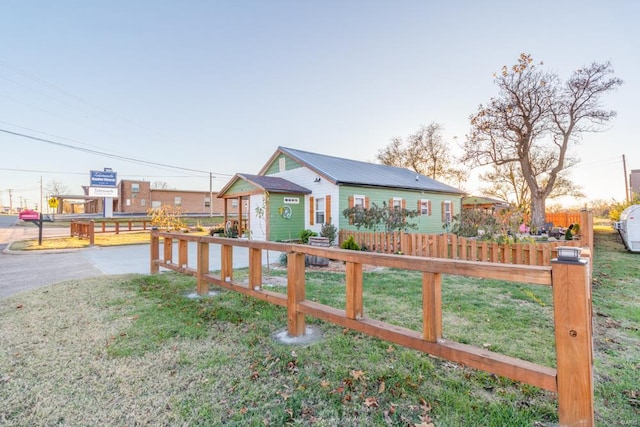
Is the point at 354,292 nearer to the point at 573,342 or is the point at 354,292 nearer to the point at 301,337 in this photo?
the point at 301,337

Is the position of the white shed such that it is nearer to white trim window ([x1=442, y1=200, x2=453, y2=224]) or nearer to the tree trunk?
white trim window ([x1=442, y1=200, x2=453, y2=224])

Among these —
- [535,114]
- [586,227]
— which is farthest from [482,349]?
[535,114]

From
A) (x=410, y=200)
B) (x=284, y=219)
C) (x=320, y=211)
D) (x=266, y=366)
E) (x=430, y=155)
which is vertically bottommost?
(x=266, y=366)

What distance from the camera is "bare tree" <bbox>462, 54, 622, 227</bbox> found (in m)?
17.5

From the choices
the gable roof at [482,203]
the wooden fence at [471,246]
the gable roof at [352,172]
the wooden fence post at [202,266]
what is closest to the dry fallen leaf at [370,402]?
the wooden fence post at [202,266]

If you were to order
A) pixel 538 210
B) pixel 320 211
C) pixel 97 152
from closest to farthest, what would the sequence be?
pixel 320 211 < pixel 538 210 < pixel 97 152

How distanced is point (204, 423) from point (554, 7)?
511 inches

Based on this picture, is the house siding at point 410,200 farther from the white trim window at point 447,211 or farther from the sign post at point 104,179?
the sign post at point 104,179

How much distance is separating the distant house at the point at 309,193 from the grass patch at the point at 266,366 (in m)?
8.22

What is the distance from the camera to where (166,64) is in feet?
45.3

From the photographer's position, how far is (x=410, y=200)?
17.3 meters

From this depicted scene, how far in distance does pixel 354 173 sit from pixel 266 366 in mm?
13979

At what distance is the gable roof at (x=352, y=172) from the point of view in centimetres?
1421

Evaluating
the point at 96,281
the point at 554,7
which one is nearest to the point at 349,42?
the point at 554,7
